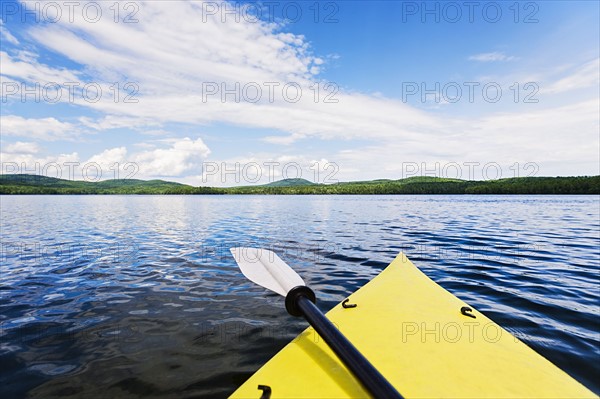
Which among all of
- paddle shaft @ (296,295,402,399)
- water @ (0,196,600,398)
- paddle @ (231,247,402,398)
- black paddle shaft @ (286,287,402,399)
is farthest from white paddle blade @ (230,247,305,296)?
water @ (0,196,600,398)

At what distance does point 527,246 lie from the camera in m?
12.2

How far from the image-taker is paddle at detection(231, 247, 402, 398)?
81.0 inches

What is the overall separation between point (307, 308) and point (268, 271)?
150 centimetres

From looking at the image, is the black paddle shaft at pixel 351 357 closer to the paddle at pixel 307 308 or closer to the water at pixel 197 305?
the paddle at pixel 307 308

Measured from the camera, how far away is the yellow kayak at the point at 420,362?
2453mm

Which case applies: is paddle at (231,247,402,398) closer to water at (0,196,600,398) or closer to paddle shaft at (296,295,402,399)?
paddle shaft at (296,295,402,399)

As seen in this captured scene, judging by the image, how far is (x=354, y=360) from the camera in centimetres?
225

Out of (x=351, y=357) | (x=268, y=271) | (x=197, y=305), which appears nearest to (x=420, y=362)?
(x=351, y=357)

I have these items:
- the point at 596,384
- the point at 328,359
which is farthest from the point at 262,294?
the point at 596,384

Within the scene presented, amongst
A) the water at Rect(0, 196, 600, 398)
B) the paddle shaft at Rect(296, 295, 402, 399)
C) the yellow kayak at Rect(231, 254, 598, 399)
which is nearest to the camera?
the paddle shaft at Rect(296, 295, 402, 399)

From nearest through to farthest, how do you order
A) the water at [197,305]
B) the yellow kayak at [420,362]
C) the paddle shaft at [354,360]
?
the paddle shaft at [354,360]
the yellow kayak at [420,362]
the water at [197,305]

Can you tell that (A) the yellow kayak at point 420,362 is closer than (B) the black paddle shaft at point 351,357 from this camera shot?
No

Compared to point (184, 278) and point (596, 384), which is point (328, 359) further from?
point (184, 278)

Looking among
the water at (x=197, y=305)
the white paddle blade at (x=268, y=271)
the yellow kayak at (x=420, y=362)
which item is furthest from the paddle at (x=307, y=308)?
the water at (x=197, y=305)
